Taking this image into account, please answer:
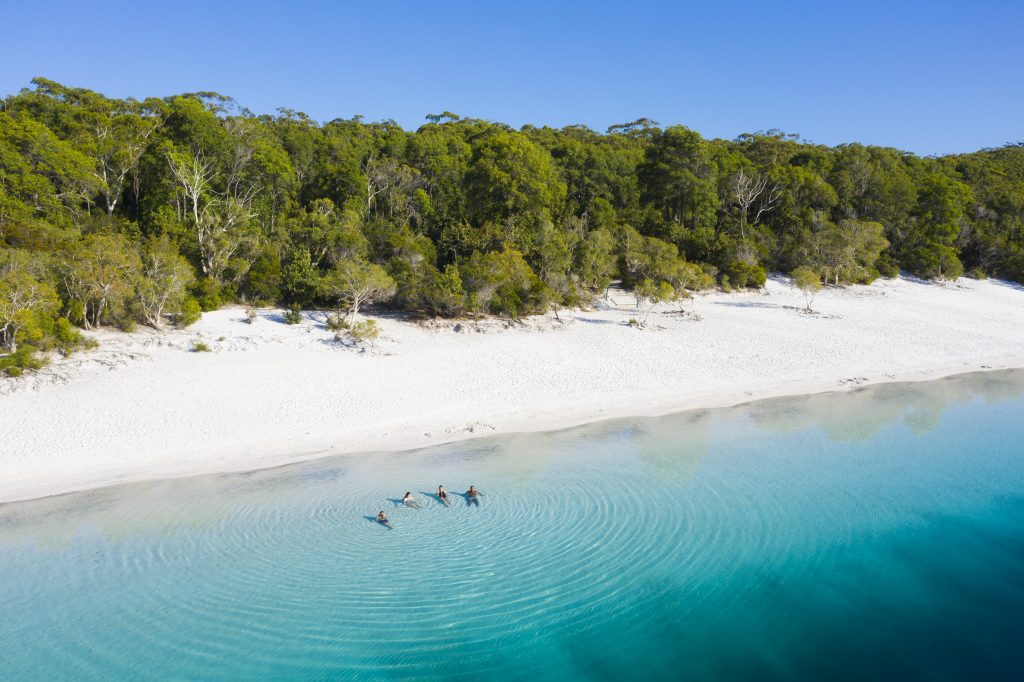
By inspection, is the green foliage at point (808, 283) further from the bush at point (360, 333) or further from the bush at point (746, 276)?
the bush at point (360, 333)

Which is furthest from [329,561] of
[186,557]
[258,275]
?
[258,275]

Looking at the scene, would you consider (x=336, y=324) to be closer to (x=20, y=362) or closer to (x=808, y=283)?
(x=20, y=362)

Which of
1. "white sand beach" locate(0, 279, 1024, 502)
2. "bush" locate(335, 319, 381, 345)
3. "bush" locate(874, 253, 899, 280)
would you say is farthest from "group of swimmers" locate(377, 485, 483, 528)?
"bush" locate(874, 253, 899, 280)

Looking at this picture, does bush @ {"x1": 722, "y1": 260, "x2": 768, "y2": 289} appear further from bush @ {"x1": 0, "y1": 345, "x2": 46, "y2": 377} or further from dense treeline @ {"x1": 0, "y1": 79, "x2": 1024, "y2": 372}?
bush @ {"x1": 0, "y1": 345, "x2": 46, "y2": 377}

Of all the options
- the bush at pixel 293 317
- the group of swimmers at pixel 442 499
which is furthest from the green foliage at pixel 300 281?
the group of swimmers at pixel 442 499

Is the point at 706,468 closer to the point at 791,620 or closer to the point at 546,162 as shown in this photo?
the point at 791,620

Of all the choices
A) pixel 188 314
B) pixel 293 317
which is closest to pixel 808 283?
pixel 293 317

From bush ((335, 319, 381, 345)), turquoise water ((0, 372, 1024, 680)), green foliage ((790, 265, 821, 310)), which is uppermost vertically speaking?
green foliage ((790, 265, 821, 310))
